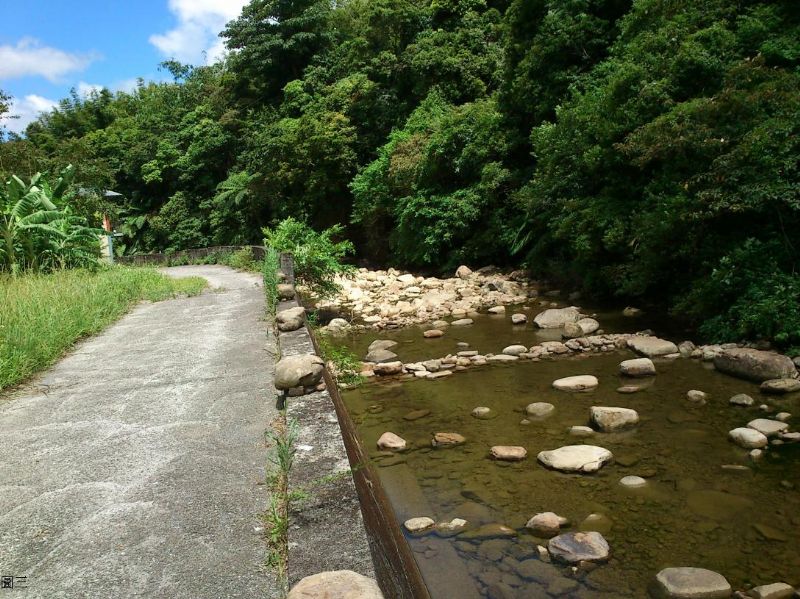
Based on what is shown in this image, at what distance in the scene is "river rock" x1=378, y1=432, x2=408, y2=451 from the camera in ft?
19.7

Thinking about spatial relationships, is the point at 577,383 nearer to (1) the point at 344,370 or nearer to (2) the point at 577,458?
(2) the point at 577,458

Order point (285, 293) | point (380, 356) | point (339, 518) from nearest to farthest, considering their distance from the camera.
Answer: point (339, 518), point (285, 293), point (380, 356)

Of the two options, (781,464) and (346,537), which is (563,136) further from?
(346,537)

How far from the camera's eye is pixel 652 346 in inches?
348

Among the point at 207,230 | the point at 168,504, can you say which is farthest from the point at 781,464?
the point at 207,230

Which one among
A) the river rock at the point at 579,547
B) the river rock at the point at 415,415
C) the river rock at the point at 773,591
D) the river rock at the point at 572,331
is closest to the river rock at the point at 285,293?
the river rock at the point at 415,415

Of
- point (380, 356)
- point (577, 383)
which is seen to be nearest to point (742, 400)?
point (577, 383)

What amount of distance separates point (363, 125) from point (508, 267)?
1140 cm

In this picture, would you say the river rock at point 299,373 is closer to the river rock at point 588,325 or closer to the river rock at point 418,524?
the river rock at point 418,524

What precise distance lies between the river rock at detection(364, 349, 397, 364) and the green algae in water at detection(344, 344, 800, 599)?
74.7 inches

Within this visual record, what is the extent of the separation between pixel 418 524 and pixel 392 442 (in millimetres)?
1575

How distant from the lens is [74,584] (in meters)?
2.49

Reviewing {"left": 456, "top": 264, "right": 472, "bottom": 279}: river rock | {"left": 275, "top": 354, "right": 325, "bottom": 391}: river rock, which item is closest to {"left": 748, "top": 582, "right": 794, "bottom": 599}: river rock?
{"left": 275, "top": 354, "right": 325, "bottom": 391}: river rock

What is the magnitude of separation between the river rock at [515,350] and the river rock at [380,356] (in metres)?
1.89
